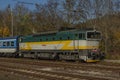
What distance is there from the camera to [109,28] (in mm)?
35500

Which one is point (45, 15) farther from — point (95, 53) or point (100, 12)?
point (95, 53)

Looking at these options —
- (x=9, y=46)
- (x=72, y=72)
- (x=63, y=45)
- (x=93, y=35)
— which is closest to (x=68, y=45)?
(x=63, y=45)

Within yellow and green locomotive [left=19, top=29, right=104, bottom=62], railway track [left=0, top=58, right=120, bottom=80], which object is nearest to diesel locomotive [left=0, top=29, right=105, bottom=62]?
yellow and green locomotive [left=19, top=29, right=104, bottom=62]

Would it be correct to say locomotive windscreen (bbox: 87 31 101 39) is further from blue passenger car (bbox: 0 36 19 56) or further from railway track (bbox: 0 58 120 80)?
blue passenger car (bbox: 0 36 19 56)

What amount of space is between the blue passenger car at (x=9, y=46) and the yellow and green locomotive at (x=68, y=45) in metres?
4.49

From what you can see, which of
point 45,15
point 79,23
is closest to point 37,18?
point 45,15

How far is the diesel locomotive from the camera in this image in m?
26.2

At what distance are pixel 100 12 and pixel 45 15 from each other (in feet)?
52.7

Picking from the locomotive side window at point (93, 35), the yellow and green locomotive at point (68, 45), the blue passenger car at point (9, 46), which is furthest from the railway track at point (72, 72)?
the blue passenger car at point (9, 46)

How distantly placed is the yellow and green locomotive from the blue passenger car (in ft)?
14.7

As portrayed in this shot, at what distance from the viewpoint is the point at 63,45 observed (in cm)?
2853

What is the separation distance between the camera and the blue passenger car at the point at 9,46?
3862 cm

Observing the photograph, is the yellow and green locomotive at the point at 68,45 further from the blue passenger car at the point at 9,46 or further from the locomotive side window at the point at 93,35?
the blue passenger car at the point at 9,46

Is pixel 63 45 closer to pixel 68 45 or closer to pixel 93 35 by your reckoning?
pixel 68 45
